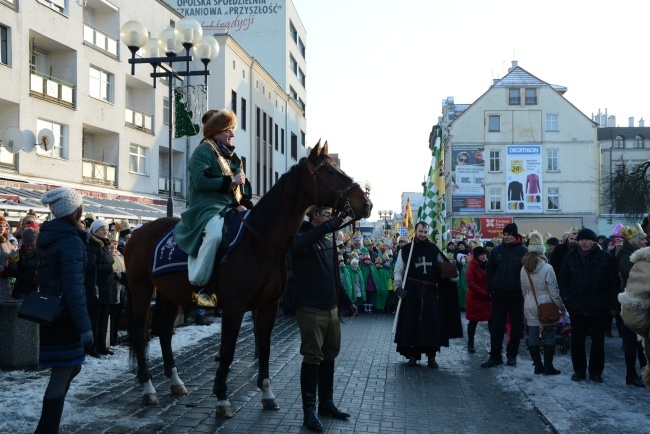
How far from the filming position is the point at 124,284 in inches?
468

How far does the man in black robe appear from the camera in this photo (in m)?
10.5

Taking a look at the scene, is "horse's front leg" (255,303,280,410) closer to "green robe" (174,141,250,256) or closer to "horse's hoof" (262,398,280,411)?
"horse's hoof" (262,398,280,411)

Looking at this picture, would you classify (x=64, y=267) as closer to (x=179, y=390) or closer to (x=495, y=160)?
(x=179, y=390)

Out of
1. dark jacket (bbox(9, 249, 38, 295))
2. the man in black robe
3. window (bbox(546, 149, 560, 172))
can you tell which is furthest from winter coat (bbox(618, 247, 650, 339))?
window (bbox(546, 149, 560, 172))

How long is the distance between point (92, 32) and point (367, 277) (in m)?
16.5

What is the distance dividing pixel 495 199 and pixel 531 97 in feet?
31.5

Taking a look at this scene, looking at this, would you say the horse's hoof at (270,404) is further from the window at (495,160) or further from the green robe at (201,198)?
the window at (495,160)

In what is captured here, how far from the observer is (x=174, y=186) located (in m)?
36.9

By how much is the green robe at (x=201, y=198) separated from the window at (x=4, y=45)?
61.4 feet

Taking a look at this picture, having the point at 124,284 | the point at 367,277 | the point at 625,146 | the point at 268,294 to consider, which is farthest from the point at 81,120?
the point at 625,146

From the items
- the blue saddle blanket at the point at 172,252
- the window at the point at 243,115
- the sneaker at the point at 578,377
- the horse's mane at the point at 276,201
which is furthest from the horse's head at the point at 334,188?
the window at the point at 243,115

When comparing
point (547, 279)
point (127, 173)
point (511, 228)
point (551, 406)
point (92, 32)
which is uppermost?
point (92, 32)

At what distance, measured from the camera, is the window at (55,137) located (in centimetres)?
2509

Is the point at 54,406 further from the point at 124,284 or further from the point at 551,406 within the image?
the point at 124,284
